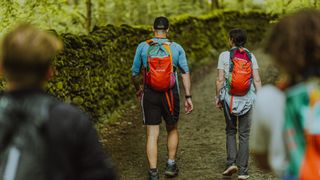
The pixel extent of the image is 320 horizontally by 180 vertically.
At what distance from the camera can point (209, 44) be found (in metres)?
17.5

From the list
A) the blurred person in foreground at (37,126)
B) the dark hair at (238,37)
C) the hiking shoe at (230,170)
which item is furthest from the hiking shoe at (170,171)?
the blurred person in foreground at (37,126)

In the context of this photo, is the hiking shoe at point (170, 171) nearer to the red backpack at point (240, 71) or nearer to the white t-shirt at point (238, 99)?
the white t-shirt at point (238, 99)

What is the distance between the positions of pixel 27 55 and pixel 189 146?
6.71 m

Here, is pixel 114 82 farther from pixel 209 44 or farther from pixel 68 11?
pixel 209 44

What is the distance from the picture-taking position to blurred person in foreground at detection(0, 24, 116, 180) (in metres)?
2.68

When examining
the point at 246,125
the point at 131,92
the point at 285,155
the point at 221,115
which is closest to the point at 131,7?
Result: the point at 131,92

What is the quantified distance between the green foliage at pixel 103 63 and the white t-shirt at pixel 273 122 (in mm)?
6174

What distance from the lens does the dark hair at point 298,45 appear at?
276cm

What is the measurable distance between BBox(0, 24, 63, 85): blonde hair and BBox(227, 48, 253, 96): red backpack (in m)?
4.46

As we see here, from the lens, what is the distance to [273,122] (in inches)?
111

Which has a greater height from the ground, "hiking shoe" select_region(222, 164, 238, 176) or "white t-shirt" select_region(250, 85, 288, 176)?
"white t-shirt" select_region(250, 85, 288, 176)

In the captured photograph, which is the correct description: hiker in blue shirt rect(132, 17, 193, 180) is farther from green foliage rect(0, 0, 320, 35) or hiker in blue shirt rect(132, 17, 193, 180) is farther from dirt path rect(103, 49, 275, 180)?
green foliage rect(0, 0, 320, 35)

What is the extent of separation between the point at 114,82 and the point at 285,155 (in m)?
8.77

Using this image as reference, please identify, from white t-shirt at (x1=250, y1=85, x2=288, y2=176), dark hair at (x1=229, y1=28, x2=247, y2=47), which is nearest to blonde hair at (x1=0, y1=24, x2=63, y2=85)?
white t-shirt at (x1=250, y1=85, x2=288, y2=176)
